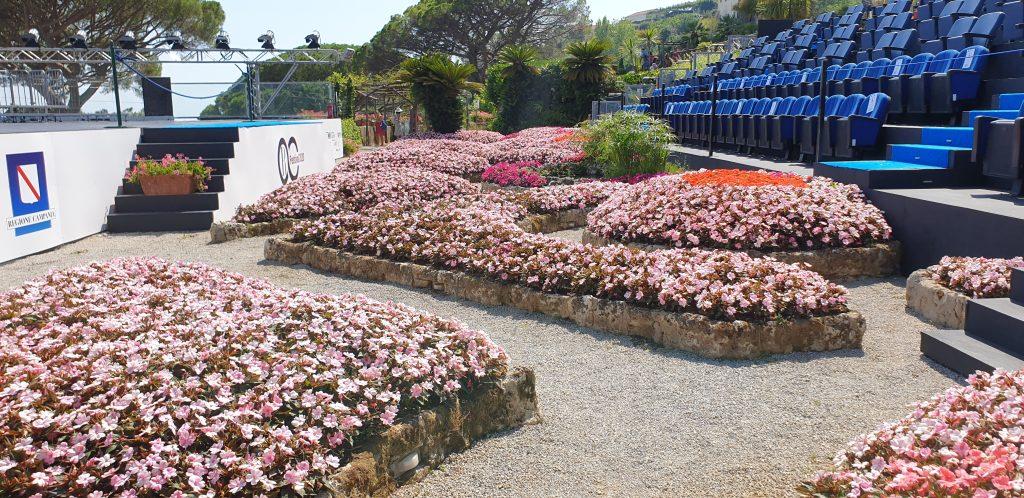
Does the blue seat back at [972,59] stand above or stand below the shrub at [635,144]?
above

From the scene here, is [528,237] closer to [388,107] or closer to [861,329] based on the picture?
[861,329]

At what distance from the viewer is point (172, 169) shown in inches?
455

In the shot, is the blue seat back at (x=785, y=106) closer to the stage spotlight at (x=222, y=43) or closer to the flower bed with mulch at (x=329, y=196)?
the flower bed with mulch at (x=329, y=196)

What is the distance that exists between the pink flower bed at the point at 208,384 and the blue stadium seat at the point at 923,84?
29.8ft

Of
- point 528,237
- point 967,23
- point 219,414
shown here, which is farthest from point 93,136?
point 967,23

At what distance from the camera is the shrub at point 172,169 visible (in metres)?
11.5

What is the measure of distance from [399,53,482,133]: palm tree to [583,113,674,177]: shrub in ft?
48.1

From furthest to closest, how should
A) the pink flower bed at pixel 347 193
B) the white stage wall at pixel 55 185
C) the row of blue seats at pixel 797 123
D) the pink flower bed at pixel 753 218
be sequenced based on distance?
the pink flower bed at pixel 347 193 < the row of blue seats at pixel 797 123 < the white stage wall at pixel 55 185 < the pink flower bed at pixel 753 218

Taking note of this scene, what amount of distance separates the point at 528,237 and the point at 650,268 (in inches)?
68.4

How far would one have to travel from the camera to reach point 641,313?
540 centimetres

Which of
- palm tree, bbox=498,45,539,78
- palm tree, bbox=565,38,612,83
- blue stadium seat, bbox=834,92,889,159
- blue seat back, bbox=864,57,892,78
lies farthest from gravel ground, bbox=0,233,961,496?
palm tree, bbox=498,45,539,78

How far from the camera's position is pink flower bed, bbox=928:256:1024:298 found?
5.18 metres

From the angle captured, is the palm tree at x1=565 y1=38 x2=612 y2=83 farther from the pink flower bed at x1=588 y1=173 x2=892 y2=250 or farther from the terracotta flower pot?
the pink flower bed at x1=588 y1=173 x2=892 y2=250

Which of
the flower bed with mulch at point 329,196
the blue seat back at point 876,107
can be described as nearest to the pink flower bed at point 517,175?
the flower bed with mulch at point 329,196
